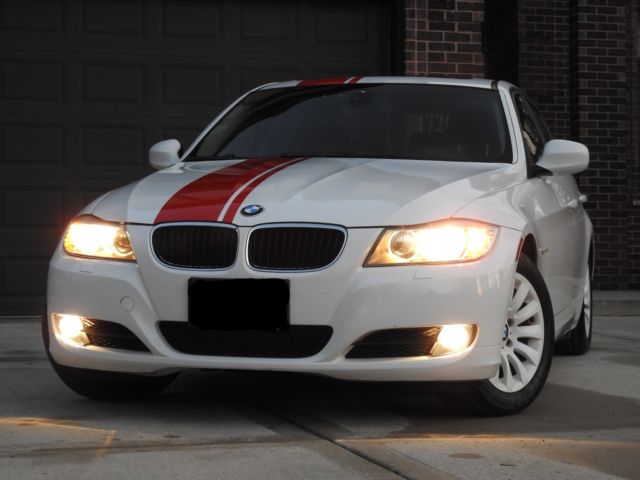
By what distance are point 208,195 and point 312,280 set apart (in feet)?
2.22

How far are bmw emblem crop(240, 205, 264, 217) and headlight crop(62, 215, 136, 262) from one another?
1.54 ft

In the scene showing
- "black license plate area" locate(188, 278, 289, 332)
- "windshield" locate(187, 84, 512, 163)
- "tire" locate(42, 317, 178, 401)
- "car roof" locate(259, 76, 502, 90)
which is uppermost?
"car roof" locate(259, 76, 502, 90)

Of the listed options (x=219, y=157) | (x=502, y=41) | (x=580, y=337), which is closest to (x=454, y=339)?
(x=219, y=157)

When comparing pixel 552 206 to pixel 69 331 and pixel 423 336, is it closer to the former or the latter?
pixel 423 336

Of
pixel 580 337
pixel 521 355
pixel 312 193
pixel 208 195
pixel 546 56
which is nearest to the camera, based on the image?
pixel 312 193

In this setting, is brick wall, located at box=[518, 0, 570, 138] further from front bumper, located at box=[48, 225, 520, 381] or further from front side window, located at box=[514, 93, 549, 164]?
front bumper, located at box=[48, 225, 520, 381]

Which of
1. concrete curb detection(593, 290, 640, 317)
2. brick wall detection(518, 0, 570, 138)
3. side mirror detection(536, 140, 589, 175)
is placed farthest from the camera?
brick wall detection(518, 0, 570, 138)

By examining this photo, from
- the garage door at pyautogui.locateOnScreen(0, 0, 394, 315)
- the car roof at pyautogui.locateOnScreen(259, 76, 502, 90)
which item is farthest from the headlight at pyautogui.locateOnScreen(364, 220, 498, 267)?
the garage door at pyautogui.locateOnScreen(0, 0, 394, 315)

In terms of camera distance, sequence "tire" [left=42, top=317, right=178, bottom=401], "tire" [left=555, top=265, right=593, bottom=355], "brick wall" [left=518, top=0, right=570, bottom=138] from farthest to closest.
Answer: "brick wall" [left=518, top=0, right=570, bottom=138], "tire" [left=555, top=265, right=593, bottom=355], "tire" [left=42, top=317, right=178, bottom=401]

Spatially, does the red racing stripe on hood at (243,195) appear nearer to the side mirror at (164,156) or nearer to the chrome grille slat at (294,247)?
the chrome grille slat at (294,247)

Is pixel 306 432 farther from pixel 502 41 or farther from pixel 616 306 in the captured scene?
pixel 502 41

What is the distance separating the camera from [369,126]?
623cm

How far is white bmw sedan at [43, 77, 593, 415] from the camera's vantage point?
471cm

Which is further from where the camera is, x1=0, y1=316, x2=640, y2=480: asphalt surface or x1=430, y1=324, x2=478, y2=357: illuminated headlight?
x1=430, y1=324, x2=478, y2=357: illuminated headlight
